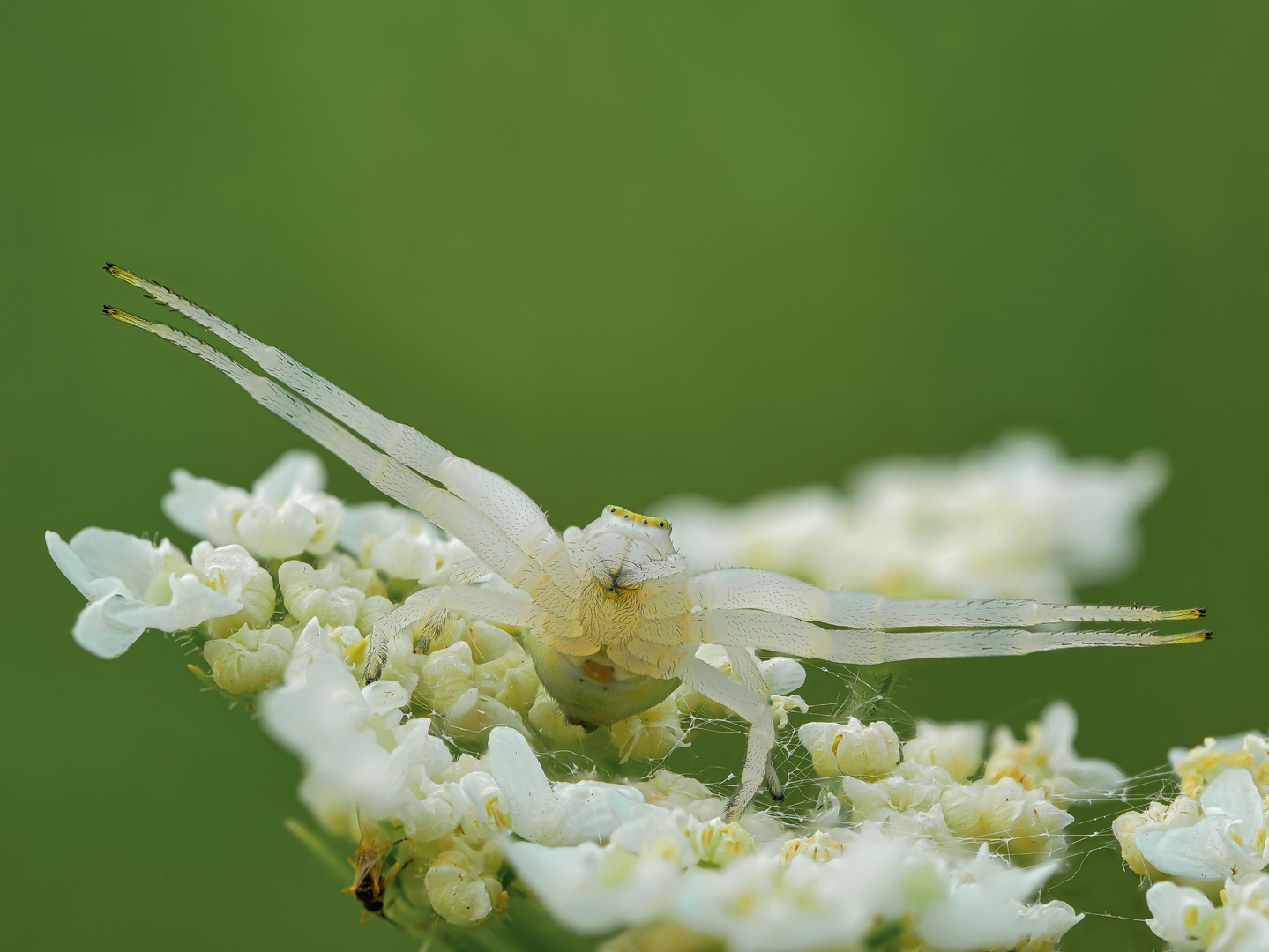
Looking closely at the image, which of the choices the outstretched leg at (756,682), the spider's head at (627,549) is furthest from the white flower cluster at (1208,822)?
the spider's head at (627,549)

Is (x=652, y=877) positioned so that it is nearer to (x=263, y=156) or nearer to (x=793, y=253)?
(x=263, y=156)

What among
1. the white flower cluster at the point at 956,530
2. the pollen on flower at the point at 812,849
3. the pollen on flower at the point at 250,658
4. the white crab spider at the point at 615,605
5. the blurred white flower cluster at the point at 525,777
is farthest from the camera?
the white flower cluster at the point at 956,530

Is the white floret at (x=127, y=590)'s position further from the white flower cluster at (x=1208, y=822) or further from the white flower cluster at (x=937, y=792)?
the white flower cluster at (x=1208, y=822)

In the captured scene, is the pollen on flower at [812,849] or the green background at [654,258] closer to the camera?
the pollen on flower at [812,849]

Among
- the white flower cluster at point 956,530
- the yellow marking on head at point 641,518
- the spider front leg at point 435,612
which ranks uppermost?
the white flower cluster at point 956,530

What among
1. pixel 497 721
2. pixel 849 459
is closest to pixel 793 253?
pixel 849 459

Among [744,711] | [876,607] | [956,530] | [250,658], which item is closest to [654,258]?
[956,530]

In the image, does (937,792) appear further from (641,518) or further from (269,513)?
(269,513)
